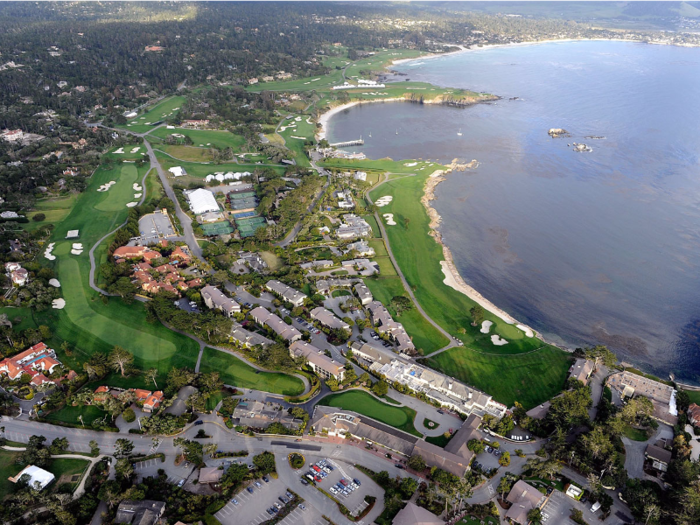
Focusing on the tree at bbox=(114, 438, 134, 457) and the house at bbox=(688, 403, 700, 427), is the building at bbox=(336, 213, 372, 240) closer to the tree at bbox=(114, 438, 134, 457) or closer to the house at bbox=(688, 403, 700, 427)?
the tree at bbox=(114, 438, 134, 457)

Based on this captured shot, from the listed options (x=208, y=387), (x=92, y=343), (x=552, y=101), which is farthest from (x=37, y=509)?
(x=552, y=101)

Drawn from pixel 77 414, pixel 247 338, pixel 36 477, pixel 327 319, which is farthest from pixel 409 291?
pixel 36 477

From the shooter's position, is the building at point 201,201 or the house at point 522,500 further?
the building at point 201,201

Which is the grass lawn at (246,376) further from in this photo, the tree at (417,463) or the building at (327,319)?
the tree at (417,463)

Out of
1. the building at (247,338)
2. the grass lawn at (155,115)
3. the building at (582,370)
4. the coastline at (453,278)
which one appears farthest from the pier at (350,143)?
the building at (582,370)

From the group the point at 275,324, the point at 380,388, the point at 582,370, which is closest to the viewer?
the point at 380,388

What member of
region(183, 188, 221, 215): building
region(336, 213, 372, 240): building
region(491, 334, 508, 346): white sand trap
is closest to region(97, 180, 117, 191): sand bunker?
region(183, 188, 221, 215): building

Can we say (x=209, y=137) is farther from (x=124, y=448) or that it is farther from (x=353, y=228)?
(x=124, y=448)
